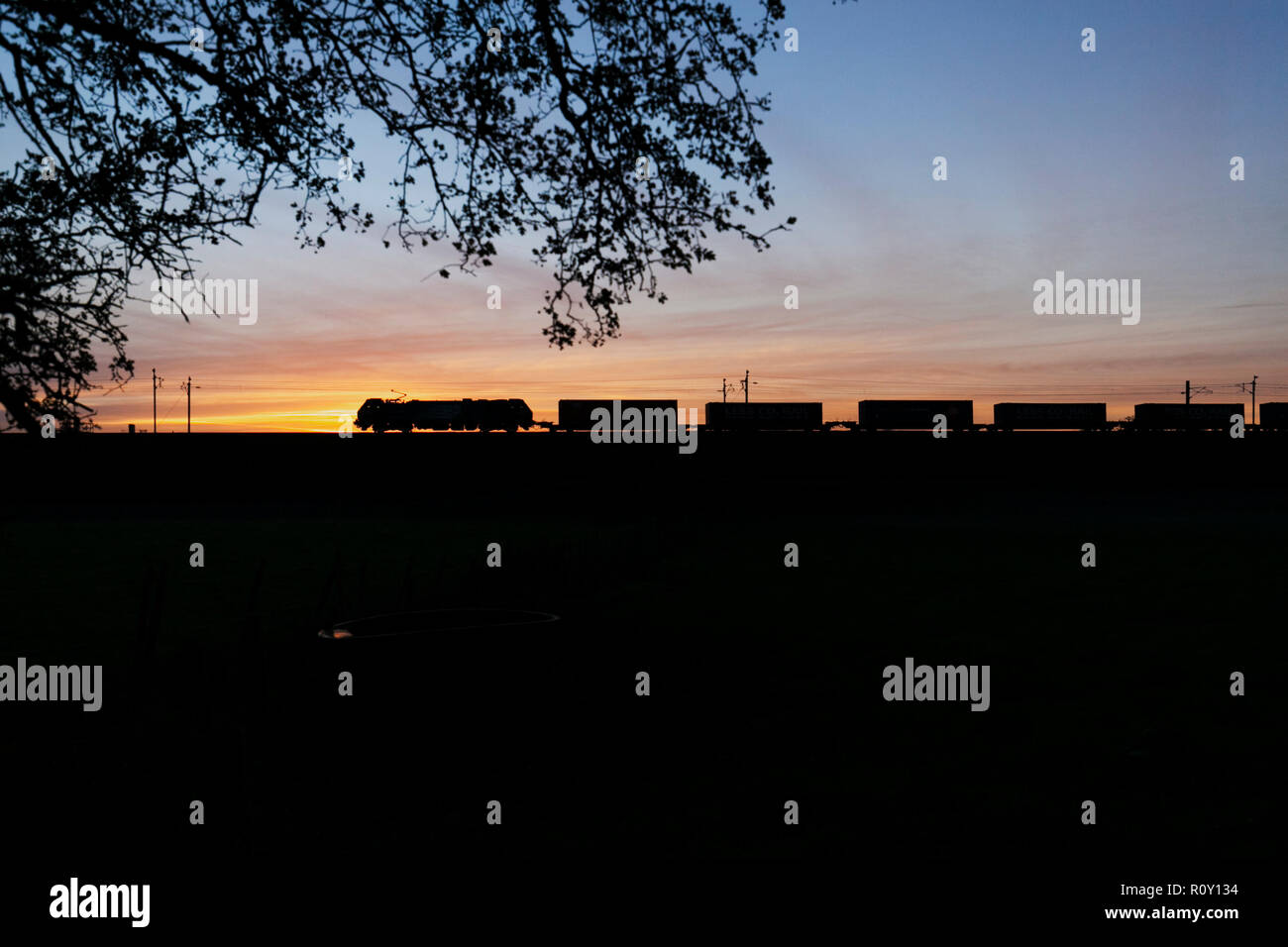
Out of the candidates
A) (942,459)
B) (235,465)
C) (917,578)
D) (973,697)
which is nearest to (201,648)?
(973,697)

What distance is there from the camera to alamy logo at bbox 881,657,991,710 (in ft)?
26.7

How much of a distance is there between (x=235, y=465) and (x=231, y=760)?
35025 mm

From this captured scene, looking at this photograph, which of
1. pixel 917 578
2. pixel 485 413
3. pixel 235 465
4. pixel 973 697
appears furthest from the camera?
pixel 485 413

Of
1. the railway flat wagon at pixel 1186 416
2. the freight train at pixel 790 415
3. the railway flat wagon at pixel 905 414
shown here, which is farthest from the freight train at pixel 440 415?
the railway flat wagon at pixel 1186 416

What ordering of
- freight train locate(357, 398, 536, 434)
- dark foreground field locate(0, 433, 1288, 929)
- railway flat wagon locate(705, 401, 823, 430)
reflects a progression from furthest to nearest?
railway flat wagon locate(705, 401, 823, 430)
freight train locate(357, 398, 536, 434)
dark foreground field locate(0, 433, 1288, 929)

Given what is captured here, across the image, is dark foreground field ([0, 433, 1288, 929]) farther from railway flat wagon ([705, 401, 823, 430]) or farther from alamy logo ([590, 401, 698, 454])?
railway flat wagon ([705, 401, 823, 430])

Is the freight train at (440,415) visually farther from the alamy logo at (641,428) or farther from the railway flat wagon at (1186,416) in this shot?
the railway flat wagon at (1186,416)

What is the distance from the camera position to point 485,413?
67000mm

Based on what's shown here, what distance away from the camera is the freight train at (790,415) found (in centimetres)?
6656

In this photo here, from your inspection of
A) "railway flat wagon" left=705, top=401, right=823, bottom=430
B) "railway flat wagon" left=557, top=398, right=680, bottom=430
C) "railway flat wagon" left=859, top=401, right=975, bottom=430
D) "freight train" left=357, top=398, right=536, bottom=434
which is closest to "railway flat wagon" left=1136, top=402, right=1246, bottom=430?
"railway flat wagon" left=859, top=401, right=975, bottom=430

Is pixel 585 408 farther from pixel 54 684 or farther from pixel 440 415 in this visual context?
pixel 54 684

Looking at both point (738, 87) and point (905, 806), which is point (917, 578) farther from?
point (905, 806)
